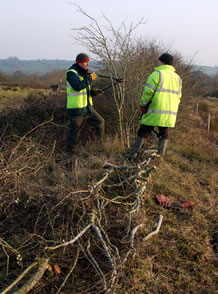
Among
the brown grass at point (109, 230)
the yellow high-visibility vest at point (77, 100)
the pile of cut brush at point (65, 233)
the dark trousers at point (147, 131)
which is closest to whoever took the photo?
the pile of cut brush at point (65, 233)

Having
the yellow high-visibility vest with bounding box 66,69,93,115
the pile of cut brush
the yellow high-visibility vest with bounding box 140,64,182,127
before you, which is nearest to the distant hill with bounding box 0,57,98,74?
the yellow high-visibility vest with bounding box 66,69,93,115

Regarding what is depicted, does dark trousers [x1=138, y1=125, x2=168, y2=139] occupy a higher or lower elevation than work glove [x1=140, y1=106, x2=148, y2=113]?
lower

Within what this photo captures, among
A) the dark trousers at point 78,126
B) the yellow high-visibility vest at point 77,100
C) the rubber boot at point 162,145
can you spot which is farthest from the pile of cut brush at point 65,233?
the yellow high-visibility vest at point 77,100

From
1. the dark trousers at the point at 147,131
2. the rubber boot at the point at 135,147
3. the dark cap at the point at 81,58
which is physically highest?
the dark cap at the point at 81,58

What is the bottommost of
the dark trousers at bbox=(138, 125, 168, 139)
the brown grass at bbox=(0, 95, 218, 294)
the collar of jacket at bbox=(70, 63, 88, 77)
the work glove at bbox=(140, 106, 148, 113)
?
the brown grass at bbox=(0, 95, 218, 294)

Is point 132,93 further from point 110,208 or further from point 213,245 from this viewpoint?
point 213,245

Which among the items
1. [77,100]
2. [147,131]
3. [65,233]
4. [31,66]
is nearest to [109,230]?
[65,233]

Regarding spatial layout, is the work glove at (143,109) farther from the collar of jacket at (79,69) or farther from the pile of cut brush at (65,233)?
the collar of jacket at (79,69)

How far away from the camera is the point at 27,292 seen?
212cm

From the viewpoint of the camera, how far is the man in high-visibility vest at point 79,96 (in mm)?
4566

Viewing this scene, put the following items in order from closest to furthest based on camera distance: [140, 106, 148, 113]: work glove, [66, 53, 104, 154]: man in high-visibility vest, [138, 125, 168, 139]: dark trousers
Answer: [140, 106, 148, 113]: work glove
[138, 125, 168, 139]: dark trousers
[66, 53, 104, 154]: man in high-visibility vest

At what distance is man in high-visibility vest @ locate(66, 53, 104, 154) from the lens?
15.0 ft

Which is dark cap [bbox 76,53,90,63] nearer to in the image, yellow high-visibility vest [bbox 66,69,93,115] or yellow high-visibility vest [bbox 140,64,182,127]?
yellow high-visibility vest [bbox 66,69,93,115]

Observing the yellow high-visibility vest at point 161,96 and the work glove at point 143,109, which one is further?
the work glove at point 143,109
